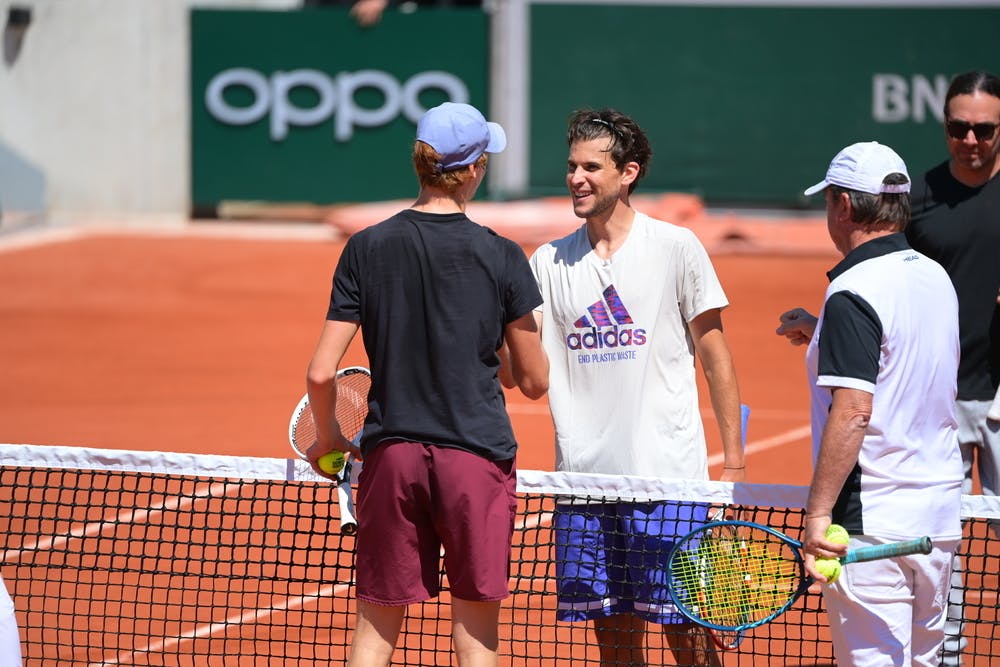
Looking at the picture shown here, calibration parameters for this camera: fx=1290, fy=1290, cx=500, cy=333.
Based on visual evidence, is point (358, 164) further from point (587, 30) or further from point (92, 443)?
point (92, 443)

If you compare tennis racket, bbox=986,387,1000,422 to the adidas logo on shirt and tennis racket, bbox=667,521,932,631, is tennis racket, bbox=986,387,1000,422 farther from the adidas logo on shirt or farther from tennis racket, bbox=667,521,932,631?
the adidas logo on shirt

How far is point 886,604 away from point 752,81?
54.7 ft

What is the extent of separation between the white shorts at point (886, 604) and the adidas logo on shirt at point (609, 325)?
1.08 m

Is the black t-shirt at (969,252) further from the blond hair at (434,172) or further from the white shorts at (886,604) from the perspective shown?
the blond hair at (434,172)

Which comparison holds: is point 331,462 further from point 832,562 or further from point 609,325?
point 832,562

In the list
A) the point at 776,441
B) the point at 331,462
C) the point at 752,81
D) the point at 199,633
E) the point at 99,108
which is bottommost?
the point at 199,633

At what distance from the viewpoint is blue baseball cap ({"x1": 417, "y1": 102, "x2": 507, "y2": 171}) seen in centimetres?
365

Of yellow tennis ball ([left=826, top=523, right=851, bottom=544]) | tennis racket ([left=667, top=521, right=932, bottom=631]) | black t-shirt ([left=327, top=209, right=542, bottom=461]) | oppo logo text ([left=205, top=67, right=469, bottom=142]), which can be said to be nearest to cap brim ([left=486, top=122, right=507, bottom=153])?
black t-shirt ([left=327, top=209, right=542, bottom=461])

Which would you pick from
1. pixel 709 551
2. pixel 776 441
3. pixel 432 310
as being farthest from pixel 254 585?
pixel 776 441

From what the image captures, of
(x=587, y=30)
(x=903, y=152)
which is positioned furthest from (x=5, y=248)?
(x=903, y=152)

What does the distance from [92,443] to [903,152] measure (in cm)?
1415

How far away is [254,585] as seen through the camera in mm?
6277

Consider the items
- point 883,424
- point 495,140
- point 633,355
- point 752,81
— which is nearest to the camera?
point 883,424

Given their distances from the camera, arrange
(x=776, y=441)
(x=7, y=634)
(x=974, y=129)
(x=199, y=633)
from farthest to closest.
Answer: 1. (x=776, y=441)
2. (x=199, y=633)
3. (x=974, y=129)
4. (x=7, y=634)
